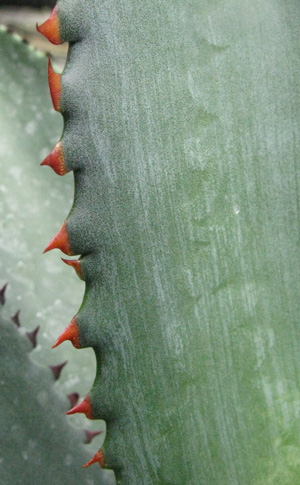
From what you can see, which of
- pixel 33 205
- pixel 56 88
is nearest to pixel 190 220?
pixel 56 88

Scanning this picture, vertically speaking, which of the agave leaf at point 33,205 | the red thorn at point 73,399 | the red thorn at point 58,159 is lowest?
the red thorn at point 73,399

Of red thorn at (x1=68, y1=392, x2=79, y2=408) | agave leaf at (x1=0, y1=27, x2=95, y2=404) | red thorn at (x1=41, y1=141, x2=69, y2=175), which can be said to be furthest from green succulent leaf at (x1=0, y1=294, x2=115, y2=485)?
red thorn at (x1=41, y1=141, x2=69, y2=175)

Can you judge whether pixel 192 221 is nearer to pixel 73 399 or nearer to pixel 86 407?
pixel 86 407

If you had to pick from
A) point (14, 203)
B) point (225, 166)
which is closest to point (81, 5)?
point (225, 166)

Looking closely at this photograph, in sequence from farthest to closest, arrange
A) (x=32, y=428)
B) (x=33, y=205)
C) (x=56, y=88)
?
(x=33, y=205)
(x=32, y=428)
(x=56, y=88)

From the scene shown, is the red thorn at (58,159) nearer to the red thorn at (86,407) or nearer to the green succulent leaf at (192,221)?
the green succulent leaf at (192,221)

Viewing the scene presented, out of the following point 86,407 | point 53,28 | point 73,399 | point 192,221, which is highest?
point 53,28

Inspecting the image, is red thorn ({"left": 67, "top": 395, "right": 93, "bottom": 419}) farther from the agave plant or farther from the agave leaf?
the agave leaf

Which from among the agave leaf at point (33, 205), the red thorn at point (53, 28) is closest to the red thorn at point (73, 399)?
the agave leaf at point (33, 205)
